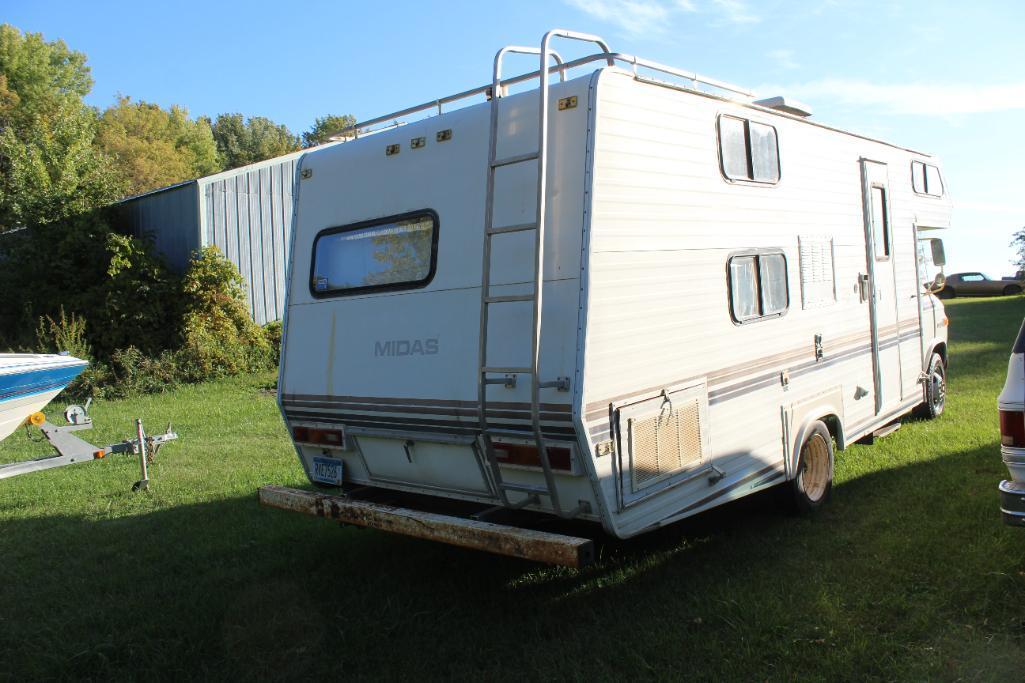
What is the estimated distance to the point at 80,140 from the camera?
81.2 ft

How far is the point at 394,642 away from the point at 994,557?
11.8 ft

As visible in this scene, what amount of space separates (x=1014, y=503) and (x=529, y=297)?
272cm

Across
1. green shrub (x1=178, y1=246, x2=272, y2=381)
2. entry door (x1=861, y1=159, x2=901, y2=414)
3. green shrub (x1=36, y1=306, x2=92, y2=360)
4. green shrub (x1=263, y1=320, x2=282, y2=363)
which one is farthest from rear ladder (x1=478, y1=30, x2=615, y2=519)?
green shrub (x1=263, y1=320, x2=282, y2=363)

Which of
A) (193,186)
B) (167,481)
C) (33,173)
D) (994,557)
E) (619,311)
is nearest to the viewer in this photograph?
(619,311)

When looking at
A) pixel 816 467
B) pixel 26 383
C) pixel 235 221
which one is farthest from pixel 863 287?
pixel 235 221

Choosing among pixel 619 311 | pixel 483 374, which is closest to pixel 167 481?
pixel 483 374

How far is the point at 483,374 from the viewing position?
4.57m

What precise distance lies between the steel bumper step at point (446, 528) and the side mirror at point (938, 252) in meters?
6.45

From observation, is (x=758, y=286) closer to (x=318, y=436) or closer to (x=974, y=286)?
(x=318, y=436)

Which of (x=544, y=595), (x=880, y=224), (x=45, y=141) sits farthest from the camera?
(x=45, y=141)

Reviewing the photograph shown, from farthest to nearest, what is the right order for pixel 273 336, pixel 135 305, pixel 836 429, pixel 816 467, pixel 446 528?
pixel 273 336
pixel 135 305
pixel 836 429
pixel 816 467
pixel 446 528

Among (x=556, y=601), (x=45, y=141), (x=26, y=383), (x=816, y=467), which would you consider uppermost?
(x=45, y=141)

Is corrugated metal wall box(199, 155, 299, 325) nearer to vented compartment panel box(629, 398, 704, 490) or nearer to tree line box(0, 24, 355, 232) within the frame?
tree line box(0, 24, 355, 232)

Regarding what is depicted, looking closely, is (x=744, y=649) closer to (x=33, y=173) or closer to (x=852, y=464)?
(x=852, y=464)
